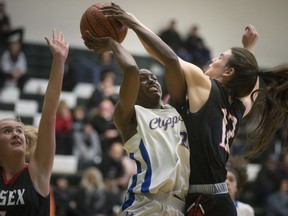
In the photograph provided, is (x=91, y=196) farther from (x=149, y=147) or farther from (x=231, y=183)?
(x=149, y=147)

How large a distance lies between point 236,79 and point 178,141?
51 cm

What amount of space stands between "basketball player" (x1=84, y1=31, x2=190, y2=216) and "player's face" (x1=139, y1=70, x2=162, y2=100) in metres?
0.18

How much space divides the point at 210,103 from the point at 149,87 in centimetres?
56

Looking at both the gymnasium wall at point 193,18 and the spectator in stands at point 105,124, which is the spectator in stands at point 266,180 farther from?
the gymnasium wall at point 193,18

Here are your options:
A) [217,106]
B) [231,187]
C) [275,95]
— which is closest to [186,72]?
[217,106]

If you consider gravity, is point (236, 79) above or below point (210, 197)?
above

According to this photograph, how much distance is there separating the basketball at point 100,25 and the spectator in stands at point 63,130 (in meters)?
6.08

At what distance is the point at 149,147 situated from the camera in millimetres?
3848

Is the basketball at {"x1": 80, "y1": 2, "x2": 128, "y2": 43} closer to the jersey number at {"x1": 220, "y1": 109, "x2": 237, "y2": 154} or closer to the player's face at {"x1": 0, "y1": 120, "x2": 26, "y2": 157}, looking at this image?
the player's face at {"x1": 0, "y1": 120, "x2": 26, "y2": 157}

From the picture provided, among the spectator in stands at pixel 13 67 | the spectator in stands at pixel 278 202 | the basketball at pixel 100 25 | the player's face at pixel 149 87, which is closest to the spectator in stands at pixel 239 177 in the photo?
the player's face at pixel 149 87

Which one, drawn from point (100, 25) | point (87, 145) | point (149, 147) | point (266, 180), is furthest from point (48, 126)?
point (266, 180)

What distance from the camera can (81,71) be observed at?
1191 cm

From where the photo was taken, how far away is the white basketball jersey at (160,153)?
3.74 m

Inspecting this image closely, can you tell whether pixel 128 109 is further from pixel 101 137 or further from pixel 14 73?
pixel 14 73
